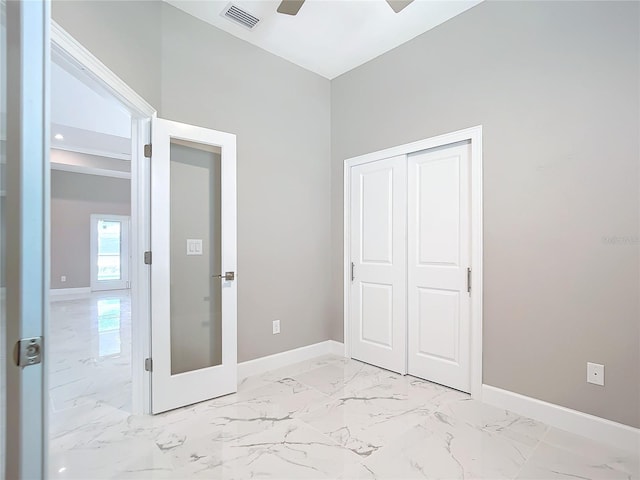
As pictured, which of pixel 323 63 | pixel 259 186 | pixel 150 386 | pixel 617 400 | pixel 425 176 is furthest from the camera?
pixel 323 63

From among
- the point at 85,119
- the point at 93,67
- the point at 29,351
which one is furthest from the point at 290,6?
the point at 85,119

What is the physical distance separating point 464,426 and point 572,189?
5.58 ft

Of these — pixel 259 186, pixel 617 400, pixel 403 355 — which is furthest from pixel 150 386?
pixel 617 400

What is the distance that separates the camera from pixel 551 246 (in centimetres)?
224

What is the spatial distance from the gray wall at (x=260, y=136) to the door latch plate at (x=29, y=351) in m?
1.80

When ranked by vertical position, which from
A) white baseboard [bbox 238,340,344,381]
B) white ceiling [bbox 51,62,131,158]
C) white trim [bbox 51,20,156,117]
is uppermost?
white ceiling [bbox 51,62,131,158]

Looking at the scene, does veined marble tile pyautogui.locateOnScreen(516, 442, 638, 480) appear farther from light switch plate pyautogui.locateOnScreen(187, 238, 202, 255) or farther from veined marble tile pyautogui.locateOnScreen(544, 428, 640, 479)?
light switch plate pyautogui.locateOnScreen(187, 238, 202, 255)

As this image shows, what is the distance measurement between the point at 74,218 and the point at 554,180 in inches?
404

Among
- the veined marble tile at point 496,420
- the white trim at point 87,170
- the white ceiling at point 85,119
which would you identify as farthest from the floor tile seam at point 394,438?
the white trim at point 87,170

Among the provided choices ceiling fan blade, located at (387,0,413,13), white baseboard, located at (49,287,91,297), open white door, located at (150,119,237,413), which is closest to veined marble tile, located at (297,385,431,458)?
open white door, located at (150,119,237,413)

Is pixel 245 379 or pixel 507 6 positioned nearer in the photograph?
pixel 507 6

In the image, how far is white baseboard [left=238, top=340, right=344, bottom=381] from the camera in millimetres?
3083

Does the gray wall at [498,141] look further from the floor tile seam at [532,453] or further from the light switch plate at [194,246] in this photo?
the light switch plate at [194,246]

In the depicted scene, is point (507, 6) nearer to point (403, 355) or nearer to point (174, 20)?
point (174, 20)
